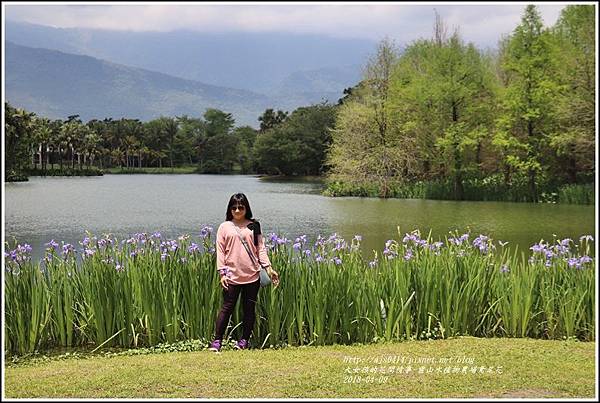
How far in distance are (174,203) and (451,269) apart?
1741 cm

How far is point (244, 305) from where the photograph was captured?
470cm

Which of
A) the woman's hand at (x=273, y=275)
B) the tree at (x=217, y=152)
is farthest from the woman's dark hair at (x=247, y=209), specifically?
the tree at (x=217, y=152)

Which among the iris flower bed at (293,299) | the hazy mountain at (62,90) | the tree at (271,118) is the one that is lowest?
the iris flower bed at (293,299)

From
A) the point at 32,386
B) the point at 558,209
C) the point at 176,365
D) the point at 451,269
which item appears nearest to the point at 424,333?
the point at 451,269

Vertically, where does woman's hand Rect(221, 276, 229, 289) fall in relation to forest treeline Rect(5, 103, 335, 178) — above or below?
below

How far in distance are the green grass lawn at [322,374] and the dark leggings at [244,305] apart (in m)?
0.19

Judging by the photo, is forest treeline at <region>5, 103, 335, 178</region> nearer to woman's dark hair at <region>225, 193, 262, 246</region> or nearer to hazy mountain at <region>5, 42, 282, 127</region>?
woman's dark hair at <region>225, 193, 262, 246</region>

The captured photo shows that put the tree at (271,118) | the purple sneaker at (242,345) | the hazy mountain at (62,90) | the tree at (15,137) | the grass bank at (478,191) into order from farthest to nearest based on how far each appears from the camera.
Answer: the hazy mountain at (62,90) → the tree at (271,118) → the tree at (15,137) → the grass bank at (478,191) → the purple sneaker at (242,345)

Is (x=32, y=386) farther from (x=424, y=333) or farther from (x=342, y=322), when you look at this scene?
(x=424, y=333)

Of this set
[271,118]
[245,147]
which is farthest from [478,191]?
[245,147]

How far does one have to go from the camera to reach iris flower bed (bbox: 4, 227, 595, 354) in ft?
15.6

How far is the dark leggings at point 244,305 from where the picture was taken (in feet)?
15.1

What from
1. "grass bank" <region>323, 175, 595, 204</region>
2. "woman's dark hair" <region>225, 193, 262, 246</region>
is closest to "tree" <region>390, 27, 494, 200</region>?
"grass bank" <region>323, 175, 595, 204</region>

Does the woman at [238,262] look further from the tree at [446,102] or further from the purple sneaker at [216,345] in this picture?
the tree at [446,102]
